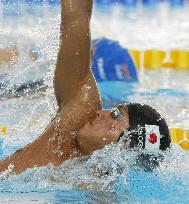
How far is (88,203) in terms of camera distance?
6.92ft

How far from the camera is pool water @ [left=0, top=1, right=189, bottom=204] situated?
7.31ft

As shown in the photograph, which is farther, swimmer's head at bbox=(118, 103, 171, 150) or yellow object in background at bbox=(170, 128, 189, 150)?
yellow object in background at bbox=(170, 128, 189, 150)

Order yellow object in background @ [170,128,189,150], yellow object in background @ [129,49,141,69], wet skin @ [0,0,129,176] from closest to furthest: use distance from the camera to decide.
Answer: wet skin @ [0,0,129,176] → yellow object in background @ [170,128,189,150] → yellow object in background @ [129,49,141,69]

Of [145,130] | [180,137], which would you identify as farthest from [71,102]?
[180,137]

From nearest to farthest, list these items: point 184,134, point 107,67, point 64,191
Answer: point 64,191 → point 184,134 → point 107,67

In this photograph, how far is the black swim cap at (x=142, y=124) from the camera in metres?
2.22

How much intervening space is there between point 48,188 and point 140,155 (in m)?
0.37

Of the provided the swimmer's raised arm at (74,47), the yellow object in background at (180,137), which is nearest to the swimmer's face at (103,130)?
the swimmer's raised arm at (74,47)

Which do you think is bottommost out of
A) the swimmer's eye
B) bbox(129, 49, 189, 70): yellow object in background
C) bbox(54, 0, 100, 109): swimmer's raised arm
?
bbox(129, 49, 189, 70): yellow object in background

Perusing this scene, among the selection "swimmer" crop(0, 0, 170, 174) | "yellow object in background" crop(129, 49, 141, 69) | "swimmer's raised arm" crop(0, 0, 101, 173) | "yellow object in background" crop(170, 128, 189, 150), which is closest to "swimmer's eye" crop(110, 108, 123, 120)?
"swimmer" crop(0, 0, 170, 174)

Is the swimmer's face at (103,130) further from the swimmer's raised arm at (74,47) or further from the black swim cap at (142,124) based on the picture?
the swimmer's raised arm at (74,47)

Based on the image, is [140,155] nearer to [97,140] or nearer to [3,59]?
[97,140]

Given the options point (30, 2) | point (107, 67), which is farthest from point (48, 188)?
point (30, 2)

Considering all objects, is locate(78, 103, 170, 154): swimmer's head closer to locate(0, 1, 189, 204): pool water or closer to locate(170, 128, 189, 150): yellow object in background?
locate(0, 1, 189, 204): pool water
